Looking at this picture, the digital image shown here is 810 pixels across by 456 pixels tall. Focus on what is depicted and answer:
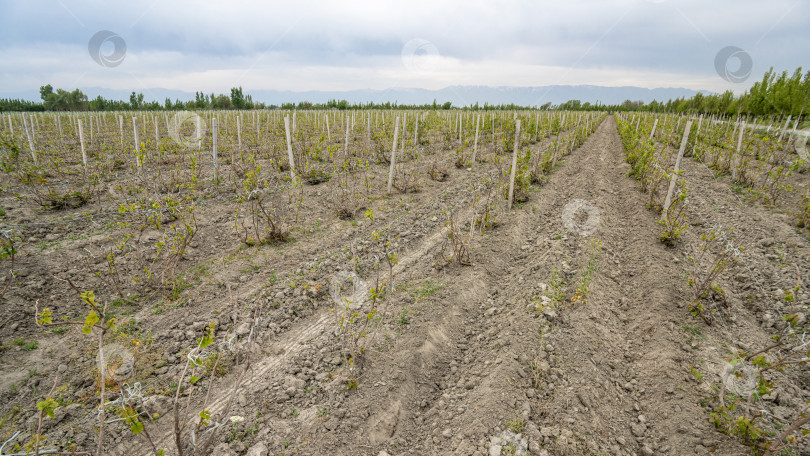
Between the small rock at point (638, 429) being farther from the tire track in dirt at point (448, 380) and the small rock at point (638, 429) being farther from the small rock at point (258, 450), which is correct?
the small rock at point (258, 450)

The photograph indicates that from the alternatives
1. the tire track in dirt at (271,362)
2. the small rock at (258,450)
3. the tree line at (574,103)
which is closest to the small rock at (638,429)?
the tire track in dirt at (271,362)

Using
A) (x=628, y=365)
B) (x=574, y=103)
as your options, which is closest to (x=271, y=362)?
(x=628, y=365)

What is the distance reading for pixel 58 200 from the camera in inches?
282

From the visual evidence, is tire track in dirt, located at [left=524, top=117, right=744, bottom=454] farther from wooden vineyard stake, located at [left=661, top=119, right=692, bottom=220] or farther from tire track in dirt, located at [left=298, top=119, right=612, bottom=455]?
wooden vineyard stake, located at [left=661, top=119, right=692, bottom=220]

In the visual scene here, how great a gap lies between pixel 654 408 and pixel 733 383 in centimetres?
77

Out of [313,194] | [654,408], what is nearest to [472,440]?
[654,408]

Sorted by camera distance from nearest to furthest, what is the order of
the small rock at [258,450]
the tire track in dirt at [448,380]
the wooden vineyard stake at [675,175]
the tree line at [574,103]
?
the small rock at [258,450]
the tire track in dirt at [448,380]
the wooden vineyard stake at [675,175]
the tree line at [574,103]

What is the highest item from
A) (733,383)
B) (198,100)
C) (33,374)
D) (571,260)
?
(198,100)

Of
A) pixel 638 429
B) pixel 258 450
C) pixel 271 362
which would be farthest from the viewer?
pixel 271 362

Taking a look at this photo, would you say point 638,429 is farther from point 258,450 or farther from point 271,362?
point 271,362

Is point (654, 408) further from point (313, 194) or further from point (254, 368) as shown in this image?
point (313, 194)

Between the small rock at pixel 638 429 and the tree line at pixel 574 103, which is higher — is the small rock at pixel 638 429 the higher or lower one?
the lower one

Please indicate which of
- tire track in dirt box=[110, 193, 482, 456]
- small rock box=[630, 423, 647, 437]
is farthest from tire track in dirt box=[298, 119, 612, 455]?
small rock box=[630, 423, 647, 437]

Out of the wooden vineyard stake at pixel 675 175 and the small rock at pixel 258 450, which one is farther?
the wooden vineyard stake at pixel 675 175
